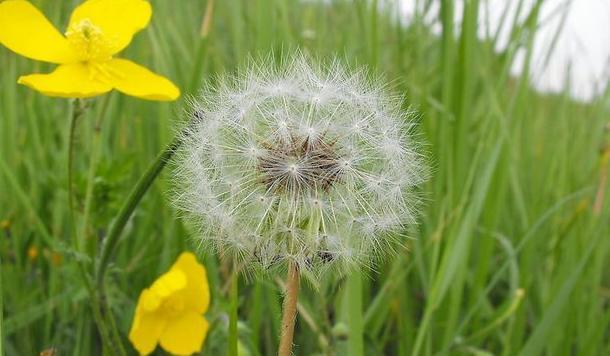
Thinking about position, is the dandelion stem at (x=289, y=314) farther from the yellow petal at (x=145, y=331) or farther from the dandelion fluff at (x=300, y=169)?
the yellow petal at (x=145, y=331)

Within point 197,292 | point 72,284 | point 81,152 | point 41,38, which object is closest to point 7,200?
→ point 81,152

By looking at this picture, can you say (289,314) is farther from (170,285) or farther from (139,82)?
(170,285)

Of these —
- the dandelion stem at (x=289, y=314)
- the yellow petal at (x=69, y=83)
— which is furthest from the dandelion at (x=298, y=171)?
the yellow petal at (x=69, y=83)

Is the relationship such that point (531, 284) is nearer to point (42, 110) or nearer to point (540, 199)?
point (540, 199)

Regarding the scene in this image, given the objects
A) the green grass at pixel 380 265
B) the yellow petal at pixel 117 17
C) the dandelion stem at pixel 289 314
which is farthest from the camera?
the green grass at pixel 380 265

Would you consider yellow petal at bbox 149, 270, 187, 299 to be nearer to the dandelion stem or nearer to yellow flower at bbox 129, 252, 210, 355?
yellow flower at bbox 129, 252, 210, 355

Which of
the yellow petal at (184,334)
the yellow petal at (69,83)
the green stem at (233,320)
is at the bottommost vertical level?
the yellow petal at (184,334)

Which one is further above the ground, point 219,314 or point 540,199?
point 540,199
